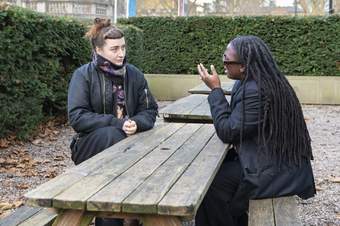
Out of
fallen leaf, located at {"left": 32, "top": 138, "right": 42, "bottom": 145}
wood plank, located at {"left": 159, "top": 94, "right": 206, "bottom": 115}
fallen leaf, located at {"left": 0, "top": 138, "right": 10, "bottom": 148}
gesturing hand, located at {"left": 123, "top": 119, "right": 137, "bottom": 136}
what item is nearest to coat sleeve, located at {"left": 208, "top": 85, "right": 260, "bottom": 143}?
gesturing hand, located at {"left": 123, "top": 119, "right": 137, "bottom": 136}

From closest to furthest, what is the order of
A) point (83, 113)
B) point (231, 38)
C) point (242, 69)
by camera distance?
point (242, 69) < point (83, 113) < point (231, 38)

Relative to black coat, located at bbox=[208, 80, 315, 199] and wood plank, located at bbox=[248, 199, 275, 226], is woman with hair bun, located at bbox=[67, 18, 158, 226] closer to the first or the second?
black coat, located at bbox=[208, 80, 315, 199]

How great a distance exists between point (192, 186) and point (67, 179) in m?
0.57

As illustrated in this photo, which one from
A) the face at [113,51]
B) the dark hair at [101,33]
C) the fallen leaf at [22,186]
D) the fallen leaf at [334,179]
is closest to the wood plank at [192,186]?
the face at [113,51]

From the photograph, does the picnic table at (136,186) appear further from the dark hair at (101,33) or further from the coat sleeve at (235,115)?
the dark hair at (101,33)

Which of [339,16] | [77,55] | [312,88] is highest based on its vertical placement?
[339,16]

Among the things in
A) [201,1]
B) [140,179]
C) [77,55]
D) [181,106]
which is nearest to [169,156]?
[140,179]

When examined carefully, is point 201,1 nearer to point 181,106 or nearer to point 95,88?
point 181,106

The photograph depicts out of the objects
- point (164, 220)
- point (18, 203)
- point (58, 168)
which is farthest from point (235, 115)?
point (58, 168)

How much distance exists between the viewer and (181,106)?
19.3 ft

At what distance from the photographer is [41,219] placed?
3107 mm

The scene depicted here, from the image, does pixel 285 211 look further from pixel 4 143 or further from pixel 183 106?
pixel 4 143

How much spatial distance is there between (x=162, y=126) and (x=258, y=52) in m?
1.20

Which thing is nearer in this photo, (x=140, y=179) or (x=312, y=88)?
(x=140, y=179)
